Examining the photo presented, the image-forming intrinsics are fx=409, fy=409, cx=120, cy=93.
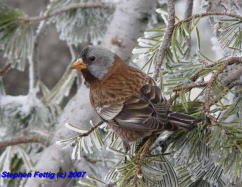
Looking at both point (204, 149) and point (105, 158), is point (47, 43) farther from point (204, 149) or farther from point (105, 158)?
point (204, 149)

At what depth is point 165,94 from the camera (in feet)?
6.01

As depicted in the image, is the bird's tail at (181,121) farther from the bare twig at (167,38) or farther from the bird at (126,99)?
the bare twig at (167,38)

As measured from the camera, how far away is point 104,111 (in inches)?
78.6

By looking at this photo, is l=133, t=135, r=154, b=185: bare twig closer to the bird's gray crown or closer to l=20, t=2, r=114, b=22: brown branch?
the bird's gray crown

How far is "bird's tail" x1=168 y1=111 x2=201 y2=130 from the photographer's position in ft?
5.00

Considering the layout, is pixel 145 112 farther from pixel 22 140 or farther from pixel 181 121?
pixel 22 140

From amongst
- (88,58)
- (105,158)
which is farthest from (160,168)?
(105,158)

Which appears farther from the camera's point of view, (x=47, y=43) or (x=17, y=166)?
(x=47, y=43)

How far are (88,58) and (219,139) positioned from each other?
3.48ft

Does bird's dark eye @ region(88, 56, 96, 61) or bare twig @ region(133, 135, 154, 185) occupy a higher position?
bird's dark eye @ region(88, 56, 96, 61)

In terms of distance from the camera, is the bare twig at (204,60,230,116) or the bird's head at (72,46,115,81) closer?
the bare twig at (204,60,230,116)

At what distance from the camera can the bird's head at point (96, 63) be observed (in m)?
2.23

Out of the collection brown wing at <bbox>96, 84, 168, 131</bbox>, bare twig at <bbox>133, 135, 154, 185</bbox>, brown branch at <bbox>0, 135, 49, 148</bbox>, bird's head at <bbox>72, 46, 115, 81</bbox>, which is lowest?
brown branch at <bbox>0, 135, 49, 148</bbox>

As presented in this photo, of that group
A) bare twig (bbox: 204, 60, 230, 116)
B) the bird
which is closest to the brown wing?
the bird
